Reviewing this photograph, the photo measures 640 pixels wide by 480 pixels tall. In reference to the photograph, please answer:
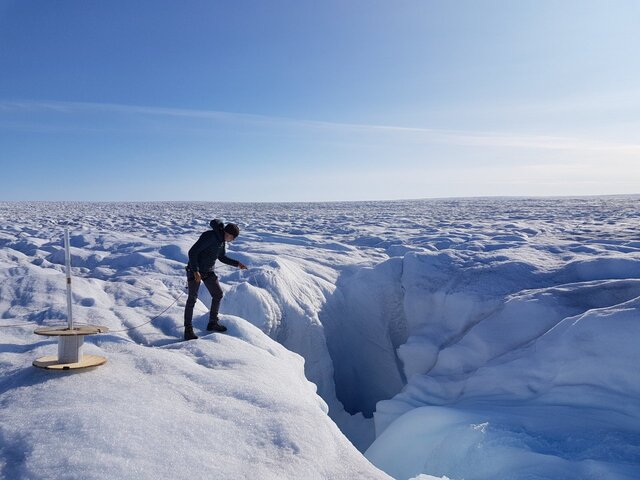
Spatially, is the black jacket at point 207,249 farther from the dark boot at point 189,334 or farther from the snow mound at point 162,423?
the snow mound at point 162,423

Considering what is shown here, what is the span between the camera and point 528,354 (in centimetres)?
508

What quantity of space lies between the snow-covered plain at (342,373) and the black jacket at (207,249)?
26.5 inches

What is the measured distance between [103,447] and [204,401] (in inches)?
32.4

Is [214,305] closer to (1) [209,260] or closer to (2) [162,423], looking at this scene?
(1) [209,260]

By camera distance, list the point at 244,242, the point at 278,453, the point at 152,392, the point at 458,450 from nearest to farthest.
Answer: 1. the point at 278,453
2. the point at 152,392
3. the point at 458,450
4. the point at 244,242

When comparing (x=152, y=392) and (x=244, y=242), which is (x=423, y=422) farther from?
(x=244, y=242)

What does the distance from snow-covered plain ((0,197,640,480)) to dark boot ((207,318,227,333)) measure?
83mm

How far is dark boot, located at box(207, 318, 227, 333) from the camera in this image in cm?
487

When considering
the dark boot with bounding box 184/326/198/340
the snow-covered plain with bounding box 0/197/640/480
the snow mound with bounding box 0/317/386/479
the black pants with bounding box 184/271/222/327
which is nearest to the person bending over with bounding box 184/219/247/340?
the black pants with bounding box 184/271/222/327

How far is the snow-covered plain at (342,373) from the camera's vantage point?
2.73 meters

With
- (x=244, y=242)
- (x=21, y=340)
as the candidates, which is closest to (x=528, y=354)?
(x=21, y=340)

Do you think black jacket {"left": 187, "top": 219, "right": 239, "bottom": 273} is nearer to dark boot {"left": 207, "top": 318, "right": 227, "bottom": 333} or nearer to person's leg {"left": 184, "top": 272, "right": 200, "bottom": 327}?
person's leg {"left": 184, "top": 272, "right": 200, "bottom": 327}

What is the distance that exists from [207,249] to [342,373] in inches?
175

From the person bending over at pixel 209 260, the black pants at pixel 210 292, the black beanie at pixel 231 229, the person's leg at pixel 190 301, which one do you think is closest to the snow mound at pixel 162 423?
the person's leg at pixel 190 301
